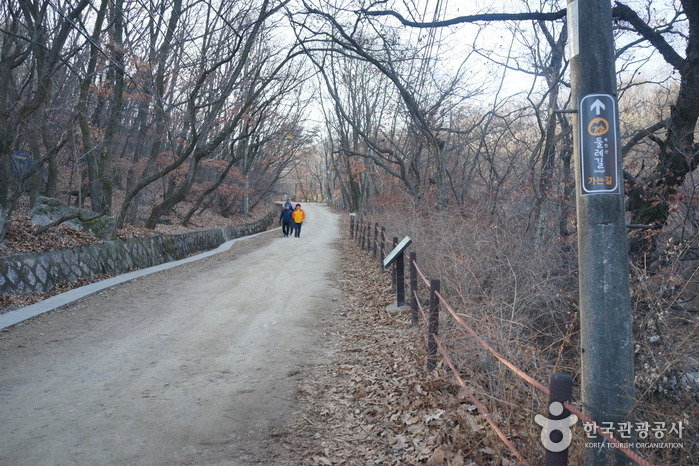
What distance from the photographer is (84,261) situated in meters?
11.4

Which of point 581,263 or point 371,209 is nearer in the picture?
point 581,263

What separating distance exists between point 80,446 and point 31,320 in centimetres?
468

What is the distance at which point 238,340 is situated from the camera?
289 inches

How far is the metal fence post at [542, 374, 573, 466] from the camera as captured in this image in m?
2.53

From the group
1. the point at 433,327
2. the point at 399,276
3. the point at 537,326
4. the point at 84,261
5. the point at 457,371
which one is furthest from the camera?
the point at 84,261

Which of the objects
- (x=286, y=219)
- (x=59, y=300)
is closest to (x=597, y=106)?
(x=59, y=300)

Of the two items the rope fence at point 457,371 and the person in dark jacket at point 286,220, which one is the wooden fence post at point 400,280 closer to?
the rope fence at point 457,371

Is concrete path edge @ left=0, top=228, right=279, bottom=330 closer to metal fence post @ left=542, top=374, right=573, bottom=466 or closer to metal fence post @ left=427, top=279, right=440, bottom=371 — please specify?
metal fence post @ left=427, top=279, right=440, bottom=371

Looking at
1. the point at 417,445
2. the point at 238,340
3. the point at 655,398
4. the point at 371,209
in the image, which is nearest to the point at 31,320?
the point at 238,340

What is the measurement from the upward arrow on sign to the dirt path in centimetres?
369

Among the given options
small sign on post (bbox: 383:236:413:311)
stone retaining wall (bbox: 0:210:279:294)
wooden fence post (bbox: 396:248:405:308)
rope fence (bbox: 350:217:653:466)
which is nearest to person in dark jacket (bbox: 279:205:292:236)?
stone retaining wall (bbox: 0:210:279:294)

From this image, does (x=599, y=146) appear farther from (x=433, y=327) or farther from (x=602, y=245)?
(x=433, y=327)

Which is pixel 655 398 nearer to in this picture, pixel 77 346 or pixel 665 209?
pixel 665 209

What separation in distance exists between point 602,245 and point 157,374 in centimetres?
527
